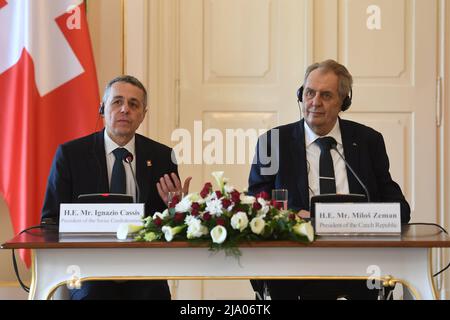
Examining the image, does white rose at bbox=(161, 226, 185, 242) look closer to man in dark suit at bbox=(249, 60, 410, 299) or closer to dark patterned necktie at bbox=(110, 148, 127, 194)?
dark patterned necktie at bbox=(110, 148, 127, 194)

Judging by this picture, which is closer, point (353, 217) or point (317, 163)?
point (353, 217)

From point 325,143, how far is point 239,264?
3.12ft

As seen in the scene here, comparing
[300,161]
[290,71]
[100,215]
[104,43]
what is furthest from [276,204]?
[104,43]

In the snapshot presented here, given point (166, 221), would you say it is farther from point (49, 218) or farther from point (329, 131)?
point (329, 131)

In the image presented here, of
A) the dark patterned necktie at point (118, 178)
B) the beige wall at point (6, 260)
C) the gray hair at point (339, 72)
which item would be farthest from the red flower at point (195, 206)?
the beige wall at point (6, 260)

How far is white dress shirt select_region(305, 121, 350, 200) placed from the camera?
2.85 meters

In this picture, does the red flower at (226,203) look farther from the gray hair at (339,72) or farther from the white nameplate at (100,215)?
the gray hair at (339,72)

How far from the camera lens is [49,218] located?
8.66 feet

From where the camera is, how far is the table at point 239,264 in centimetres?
209

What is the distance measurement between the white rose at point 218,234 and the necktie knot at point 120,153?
872mm

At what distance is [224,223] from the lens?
82.0 inches

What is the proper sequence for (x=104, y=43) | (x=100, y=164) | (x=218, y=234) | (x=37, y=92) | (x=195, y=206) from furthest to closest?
1. (x=104, y=43)
2. (x=37, y=92)
3. (x=100, y=164)
4. (x=195, y=206)
5. (x=218, y=234)

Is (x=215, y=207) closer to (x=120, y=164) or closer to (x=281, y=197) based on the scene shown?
(x=281, y=197)
